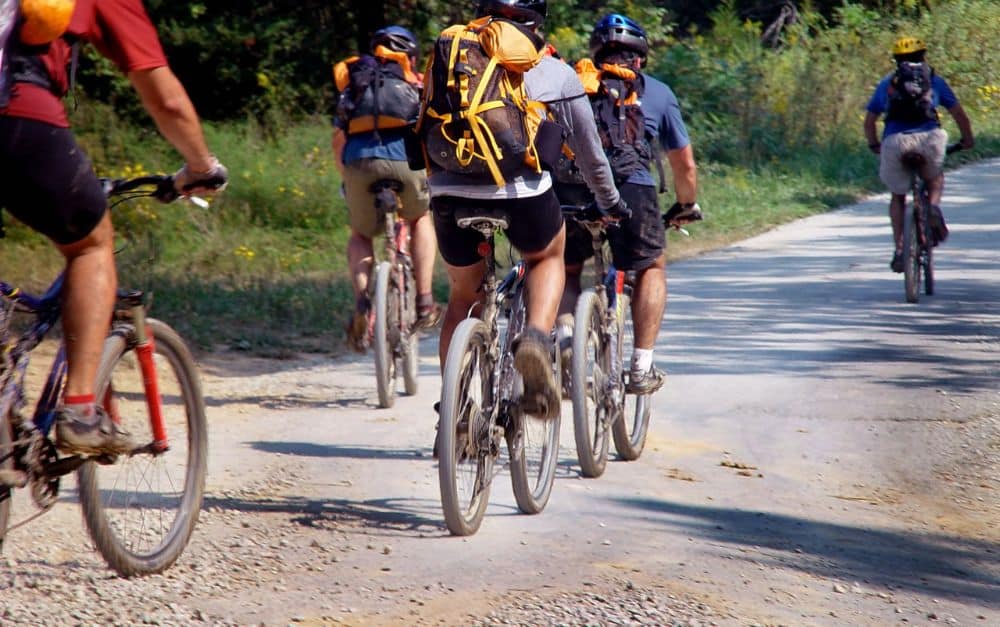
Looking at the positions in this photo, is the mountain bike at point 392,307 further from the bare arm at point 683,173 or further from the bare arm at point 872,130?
the bare arm at point 872,130

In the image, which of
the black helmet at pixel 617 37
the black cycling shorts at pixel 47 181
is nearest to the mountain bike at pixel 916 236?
Answer: the black helmet at pixel 617 37

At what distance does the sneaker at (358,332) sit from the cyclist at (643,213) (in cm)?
146

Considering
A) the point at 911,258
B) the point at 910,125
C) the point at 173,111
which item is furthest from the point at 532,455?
the point at 910,125

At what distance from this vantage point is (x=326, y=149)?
17531mm

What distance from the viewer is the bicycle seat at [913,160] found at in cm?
1107

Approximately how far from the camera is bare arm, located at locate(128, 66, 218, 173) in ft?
12.8

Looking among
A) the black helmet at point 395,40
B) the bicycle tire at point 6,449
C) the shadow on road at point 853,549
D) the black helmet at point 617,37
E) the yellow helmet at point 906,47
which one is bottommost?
the shadow on road at point 853,549

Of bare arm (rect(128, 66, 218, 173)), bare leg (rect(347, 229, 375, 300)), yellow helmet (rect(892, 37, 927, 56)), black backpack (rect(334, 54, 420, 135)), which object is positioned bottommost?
bare leg (rect(347, 229, 375, 300))

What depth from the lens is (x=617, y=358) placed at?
20.3 ft

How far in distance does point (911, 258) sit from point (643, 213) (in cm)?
523

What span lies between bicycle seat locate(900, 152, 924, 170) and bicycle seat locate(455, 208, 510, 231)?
6.96m

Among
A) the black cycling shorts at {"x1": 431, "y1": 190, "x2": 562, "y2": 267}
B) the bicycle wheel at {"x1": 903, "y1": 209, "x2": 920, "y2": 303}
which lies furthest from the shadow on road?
the bicycle wheel at {"x1": 903, "y1": 209, "x2": 920, "y2": 303}

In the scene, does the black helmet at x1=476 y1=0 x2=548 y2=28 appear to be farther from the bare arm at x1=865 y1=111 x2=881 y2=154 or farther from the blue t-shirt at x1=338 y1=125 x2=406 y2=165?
the bare arm at x1=865 y1=111 x2=881 y2=154

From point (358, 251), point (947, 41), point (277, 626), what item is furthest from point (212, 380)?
point (947, 41)
